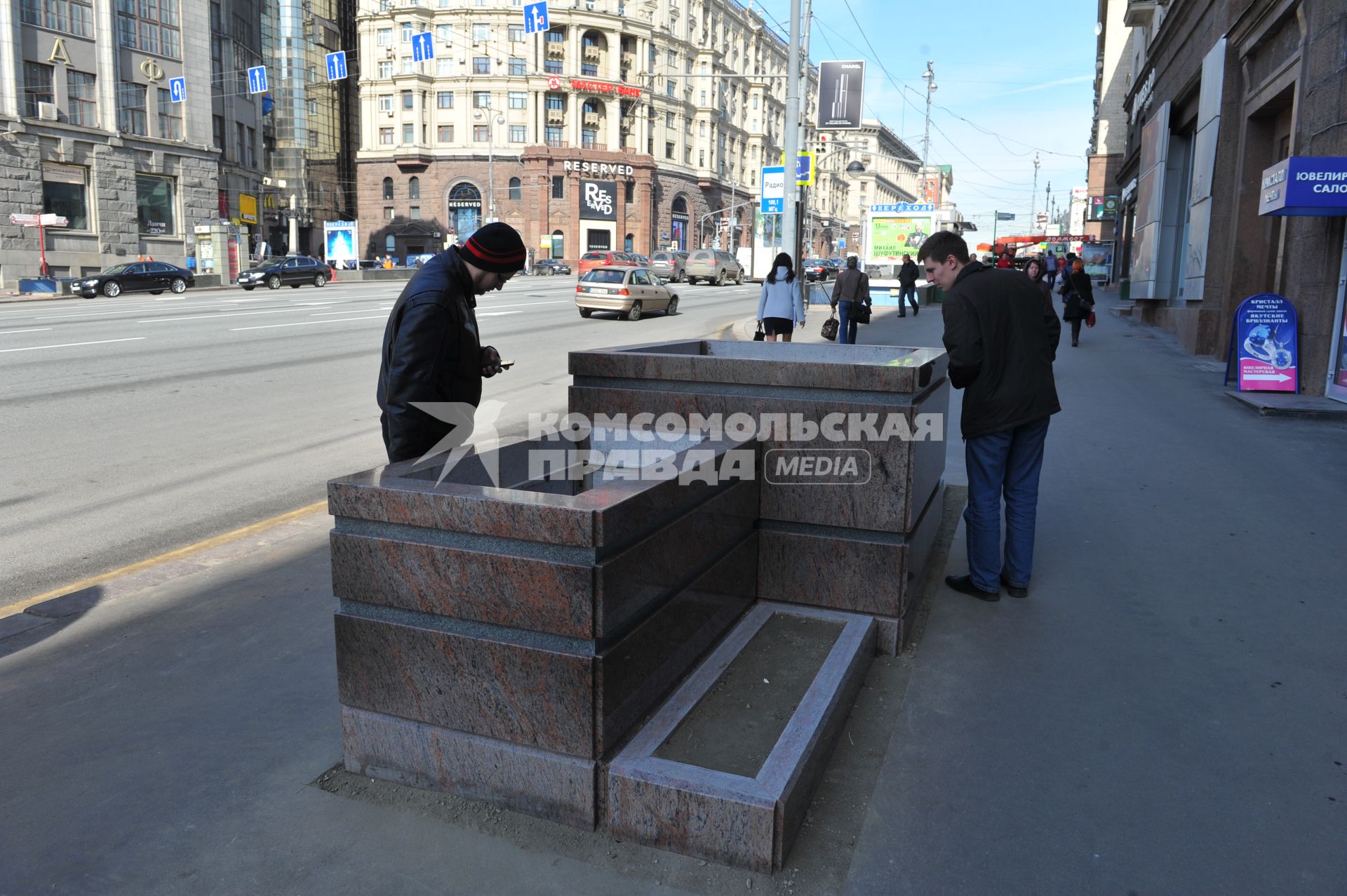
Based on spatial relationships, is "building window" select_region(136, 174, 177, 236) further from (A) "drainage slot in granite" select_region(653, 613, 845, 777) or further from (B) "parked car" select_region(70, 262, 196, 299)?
(A) "drainage slot in granite" select_region(653, 613, 845, 777)

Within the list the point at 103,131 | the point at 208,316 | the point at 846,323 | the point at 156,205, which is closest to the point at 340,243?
the point at 156,205

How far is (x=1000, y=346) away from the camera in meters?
4.71

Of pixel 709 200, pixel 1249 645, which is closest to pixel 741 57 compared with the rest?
pixel 709 200

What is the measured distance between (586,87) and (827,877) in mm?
80463

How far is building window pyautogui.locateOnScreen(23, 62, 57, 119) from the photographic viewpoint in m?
40.0

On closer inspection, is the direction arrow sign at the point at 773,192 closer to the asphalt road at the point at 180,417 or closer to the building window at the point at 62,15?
the asphalt road at the point at 180,417

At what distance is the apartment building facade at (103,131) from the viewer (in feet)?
130

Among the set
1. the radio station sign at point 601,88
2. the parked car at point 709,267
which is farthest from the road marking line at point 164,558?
the radio station sign at point 601,88

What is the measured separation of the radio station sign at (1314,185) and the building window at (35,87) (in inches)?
1783

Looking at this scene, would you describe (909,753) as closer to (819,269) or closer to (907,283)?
(907,283)

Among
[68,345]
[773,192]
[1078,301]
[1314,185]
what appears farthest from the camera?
[773,192]

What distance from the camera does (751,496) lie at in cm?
402

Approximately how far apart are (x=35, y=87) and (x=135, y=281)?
1093 centimetres

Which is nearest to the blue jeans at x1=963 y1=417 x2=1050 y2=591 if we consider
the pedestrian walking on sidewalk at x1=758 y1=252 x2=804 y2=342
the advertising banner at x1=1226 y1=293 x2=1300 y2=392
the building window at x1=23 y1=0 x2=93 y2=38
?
the advertising banner at x1=1226 y1=293 x2=1300 y2=392
